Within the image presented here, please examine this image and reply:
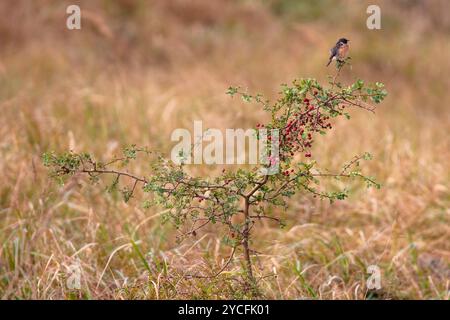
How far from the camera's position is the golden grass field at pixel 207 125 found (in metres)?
3.22

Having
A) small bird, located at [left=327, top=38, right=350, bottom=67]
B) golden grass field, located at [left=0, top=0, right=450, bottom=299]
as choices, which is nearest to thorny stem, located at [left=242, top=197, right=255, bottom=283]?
golden grass field, located at [left=0, top=0, right=450, bottom=299]

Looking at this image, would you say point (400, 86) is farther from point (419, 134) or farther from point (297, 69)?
point (419, 134)

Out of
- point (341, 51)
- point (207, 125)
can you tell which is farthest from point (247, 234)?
point (207, 125)

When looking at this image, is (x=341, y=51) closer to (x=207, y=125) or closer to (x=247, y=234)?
(x=247, y=234)

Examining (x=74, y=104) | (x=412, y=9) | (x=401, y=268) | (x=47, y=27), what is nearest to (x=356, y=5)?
(x=412, y=9)

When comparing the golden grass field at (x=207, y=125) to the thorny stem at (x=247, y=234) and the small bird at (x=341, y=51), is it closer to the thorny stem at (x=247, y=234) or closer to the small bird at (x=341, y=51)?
the thorny stem at (x=247, y=234)

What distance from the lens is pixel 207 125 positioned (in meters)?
5.36

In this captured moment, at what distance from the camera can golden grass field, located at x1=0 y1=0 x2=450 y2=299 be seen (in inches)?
127

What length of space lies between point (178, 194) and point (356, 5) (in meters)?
7.90

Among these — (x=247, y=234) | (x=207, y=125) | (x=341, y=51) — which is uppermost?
(x=341, y=51)

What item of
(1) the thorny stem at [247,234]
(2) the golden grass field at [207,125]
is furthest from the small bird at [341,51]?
(2) the golden grass field at [207,125]

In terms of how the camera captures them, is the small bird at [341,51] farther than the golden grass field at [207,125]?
No

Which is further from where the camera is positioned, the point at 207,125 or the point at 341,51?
the point at 207,125

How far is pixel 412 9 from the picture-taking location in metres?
10.6
